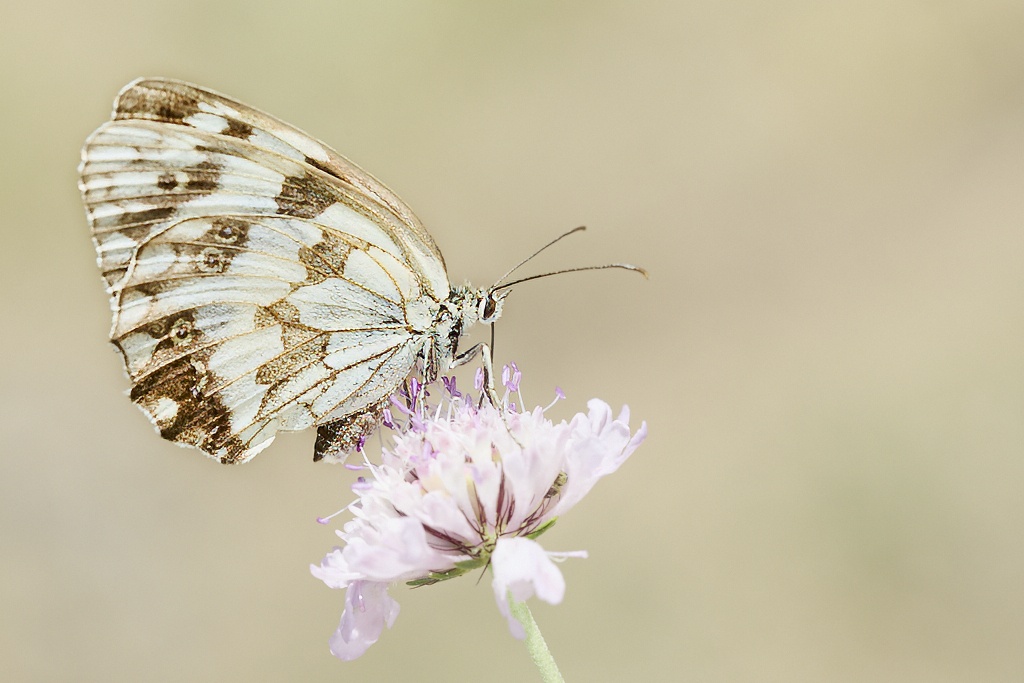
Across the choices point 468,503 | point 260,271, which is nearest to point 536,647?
point 468,503

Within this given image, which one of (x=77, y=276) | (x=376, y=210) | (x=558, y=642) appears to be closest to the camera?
(x=376, y=210)

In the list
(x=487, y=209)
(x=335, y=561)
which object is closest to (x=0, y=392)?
(x=487, y=209)

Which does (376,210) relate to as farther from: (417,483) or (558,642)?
(558,642)

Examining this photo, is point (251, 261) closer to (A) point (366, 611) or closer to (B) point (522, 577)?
(A) point (366, 611)

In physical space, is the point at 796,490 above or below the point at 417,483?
below

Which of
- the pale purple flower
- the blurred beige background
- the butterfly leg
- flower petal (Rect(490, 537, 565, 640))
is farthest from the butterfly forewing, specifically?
the blurred beige background

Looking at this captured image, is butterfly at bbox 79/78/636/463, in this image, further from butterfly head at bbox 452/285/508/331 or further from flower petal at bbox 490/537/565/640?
flower petal at bbox 490/537/565/640

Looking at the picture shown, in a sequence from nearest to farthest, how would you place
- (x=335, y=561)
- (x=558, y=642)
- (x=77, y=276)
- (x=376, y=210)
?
(x=335, y=561), (x=376, y=210), (x=558, y=642), (x=77, y=276)
